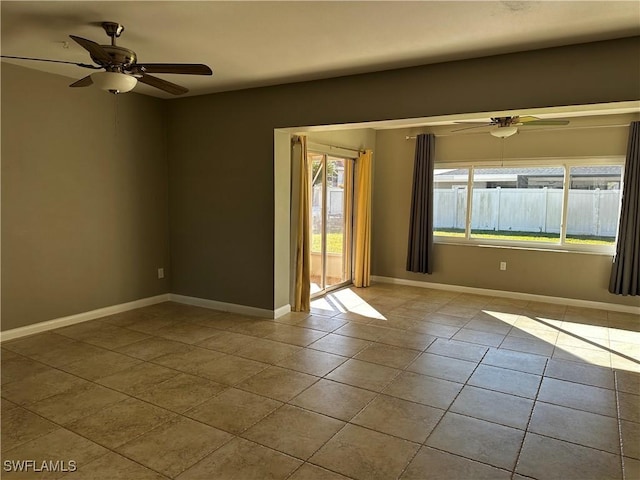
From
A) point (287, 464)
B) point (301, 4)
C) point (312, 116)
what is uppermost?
point (301, 4)

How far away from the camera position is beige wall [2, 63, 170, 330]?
4125 millimetres

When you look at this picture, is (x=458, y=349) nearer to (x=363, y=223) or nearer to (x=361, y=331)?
(x=361, y=331)

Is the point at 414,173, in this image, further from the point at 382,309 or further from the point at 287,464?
the point at 287,464

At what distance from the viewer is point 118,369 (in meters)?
3.54

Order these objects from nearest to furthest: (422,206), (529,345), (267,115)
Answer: (529,345) → (267,115) → (422,206)

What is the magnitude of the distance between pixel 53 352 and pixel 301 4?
11.7ft

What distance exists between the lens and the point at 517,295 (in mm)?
6219

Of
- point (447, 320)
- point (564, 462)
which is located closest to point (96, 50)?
point (564, 462)

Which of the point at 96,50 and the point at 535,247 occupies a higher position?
the point at 96,50

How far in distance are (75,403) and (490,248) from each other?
217 inches

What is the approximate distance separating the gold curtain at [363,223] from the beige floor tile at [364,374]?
10.4 ft

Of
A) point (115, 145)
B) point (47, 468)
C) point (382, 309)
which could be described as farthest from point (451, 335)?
point (115, 145)

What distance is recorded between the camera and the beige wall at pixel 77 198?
13.5 ft

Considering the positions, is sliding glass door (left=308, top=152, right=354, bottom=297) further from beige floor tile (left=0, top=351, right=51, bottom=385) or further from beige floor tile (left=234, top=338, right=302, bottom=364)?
beige floor tile (left=0, top=351, right=51, bottom=385)
